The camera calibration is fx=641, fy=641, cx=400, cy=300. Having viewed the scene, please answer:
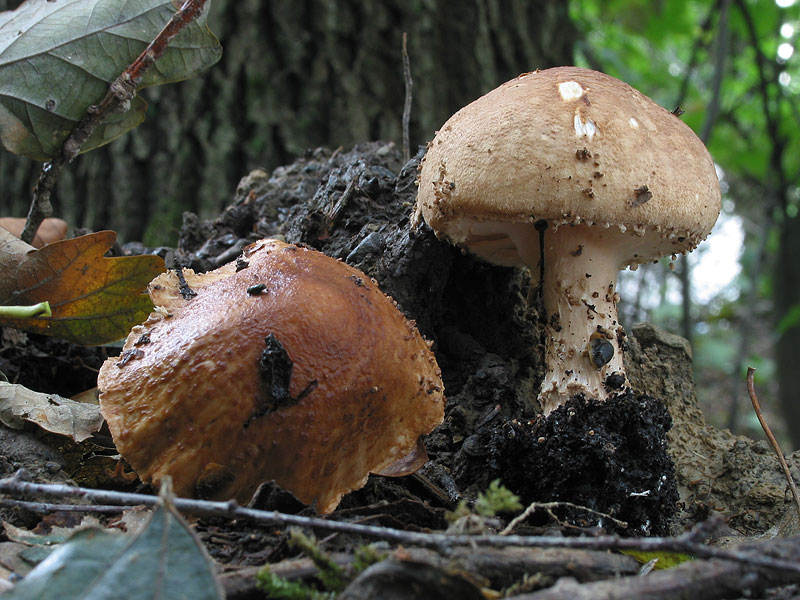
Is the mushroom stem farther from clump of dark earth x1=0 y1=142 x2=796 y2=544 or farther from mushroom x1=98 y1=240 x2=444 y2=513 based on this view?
mushroom x1=98 y1=240 x2=444 y2=513

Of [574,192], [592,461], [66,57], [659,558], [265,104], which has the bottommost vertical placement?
[659,558]

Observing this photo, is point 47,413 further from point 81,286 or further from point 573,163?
point 573,163

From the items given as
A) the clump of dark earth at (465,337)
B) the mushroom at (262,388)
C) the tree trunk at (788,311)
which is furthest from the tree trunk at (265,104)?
the tree trunk at (788,311)

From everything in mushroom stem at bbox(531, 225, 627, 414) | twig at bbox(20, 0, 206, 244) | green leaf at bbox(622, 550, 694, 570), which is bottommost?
green leaf at bbox(622, 550, 694, 570)

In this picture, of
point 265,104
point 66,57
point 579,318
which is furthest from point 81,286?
point 265,104

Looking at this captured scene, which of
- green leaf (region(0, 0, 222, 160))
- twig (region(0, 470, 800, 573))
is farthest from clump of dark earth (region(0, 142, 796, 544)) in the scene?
green leaf (region(0, 0, 222, 160))

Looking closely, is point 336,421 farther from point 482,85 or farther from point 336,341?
point 482,85
